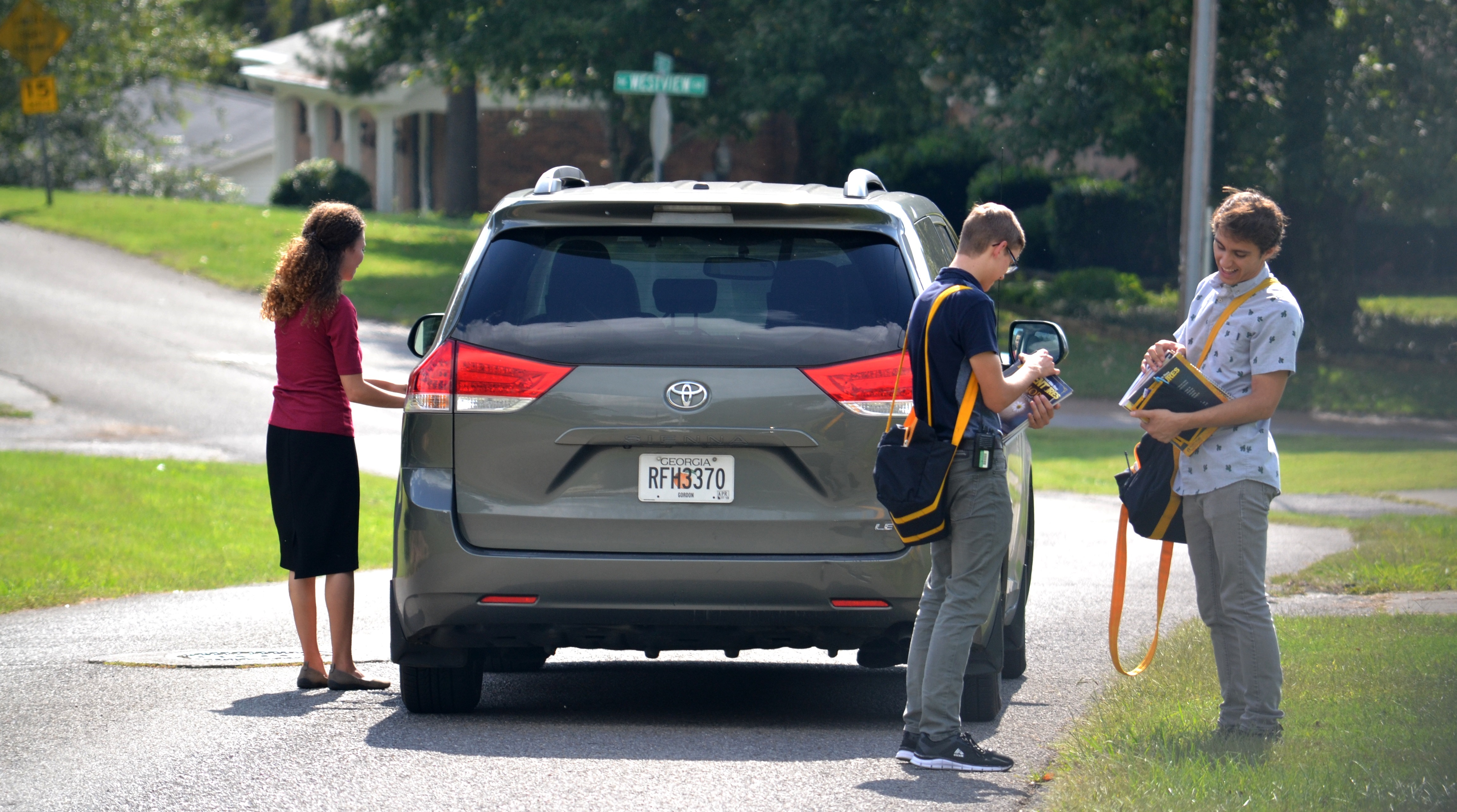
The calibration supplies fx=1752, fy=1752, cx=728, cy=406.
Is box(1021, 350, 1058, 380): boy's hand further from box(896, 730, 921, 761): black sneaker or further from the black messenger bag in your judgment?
box(896, 730, 921, 761): black sneaker

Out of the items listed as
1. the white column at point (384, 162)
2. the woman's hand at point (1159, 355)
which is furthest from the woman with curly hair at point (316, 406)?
the white column at point (384, 162)

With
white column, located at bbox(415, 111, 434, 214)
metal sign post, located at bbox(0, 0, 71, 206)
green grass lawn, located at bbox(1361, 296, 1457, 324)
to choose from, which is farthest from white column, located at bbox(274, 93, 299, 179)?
green grass lawn, located at bbox(1361, 296, 1457, 324)

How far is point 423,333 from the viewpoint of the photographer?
6934mm

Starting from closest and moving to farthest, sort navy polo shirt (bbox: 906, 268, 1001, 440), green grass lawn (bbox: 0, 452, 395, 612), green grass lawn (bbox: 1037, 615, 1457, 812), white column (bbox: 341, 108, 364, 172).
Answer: green grass lawn (bbox: 1037, 615, 1457, 812)
navy polo shirt (bbox: 906, 268, 1001, 440)
green grass lawn (bbox: 0, 452, 395, 612)
white column (bbox: 341, 108, 364, 172)

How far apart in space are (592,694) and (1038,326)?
2291 millimetres

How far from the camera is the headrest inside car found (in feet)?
19.1

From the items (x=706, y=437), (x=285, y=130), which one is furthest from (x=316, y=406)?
(x=285, y=130)

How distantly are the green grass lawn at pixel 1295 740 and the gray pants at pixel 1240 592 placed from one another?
135 mm

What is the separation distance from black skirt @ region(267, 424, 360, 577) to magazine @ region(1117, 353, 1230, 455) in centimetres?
307

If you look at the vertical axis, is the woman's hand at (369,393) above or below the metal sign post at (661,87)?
below

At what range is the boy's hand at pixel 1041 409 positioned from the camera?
17.8 ft

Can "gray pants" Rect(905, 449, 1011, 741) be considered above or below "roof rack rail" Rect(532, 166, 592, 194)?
below

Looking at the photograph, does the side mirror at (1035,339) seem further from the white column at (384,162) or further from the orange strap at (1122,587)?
the white column at (384,162)

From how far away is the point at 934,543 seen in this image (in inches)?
217
